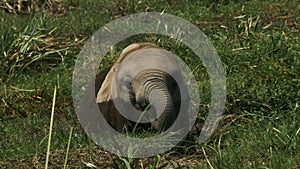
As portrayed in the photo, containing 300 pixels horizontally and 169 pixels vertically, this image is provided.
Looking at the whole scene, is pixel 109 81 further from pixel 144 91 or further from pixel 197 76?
pixel 197 76

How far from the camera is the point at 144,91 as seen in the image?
6.79 meters

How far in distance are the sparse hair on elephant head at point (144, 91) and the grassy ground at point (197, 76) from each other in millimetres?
321

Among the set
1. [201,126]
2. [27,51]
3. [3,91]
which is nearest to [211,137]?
[201,126]

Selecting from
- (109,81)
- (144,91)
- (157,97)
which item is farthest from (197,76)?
(157,97)

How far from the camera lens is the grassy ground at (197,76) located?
6.09 metres

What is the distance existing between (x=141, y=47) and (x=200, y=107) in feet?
2.51

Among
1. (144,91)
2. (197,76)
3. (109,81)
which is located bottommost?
(197,76)

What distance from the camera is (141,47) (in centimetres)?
761

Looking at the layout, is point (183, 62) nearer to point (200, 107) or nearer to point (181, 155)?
point (200, 107)

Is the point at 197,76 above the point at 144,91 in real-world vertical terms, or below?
below

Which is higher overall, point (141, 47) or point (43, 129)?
point (141, 47)

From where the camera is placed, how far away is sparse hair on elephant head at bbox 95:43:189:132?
6586 mm

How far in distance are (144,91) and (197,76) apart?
5.83 feet

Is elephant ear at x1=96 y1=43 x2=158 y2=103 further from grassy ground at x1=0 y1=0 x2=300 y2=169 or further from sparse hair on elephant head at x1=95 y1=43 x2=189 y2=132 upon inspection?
grassy ground at x1=0 y1=0 x2=300 y2=169
